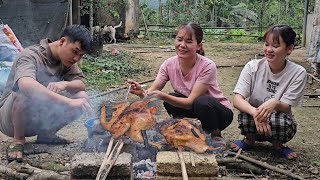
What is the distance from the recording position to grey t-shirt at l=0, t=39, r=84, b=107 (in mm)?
3779

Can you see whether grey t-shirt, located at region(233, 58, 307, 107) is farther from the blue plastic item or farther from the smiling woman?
the blue plastic item

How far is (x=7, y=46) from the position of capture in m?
6.89

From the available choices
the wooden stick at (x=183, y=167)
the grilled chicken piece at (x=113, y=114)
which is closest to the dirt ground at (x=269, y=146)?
the grilled chicken piece at (x=113, y=114)

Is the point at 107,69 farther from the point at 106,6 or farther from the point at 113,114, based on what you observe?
the point at 113,114

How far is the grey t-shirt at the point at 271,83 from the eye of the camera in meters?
3.97

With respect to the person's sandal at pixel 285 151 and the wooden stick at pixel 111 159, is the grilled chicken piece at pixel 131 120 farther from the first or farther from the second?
the person's sandal at pixel 285 151

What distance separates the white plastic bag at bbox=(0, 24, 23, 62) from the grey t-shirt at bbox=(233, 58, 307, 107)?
Answer: 4.23 metres

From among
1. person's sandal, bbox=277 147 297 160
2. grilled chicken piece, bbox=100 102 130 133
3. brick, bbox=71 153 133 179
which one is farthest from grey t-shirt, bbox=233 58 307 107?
brick, bbox=71 153 133 179

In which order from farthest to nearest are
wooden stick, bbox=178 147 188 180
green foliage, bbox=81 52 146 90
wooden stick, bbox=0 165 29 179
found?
green foliage, bbox=81 52 146 90 < wooden stick, bbox=0 165 29 179 < wooden stick, bbox=178 147 188 180

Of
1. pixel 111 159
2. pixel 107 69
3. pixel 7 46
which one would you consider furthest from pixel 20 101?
pixel 107 69

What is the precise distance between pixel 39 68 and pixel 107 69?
5837mm

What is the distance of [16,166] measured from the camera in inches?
145

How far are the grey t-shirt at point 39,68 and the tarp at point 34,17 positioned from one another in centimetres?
470

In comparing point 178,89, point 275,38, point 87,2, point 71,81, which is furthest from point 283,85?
point 87,2
